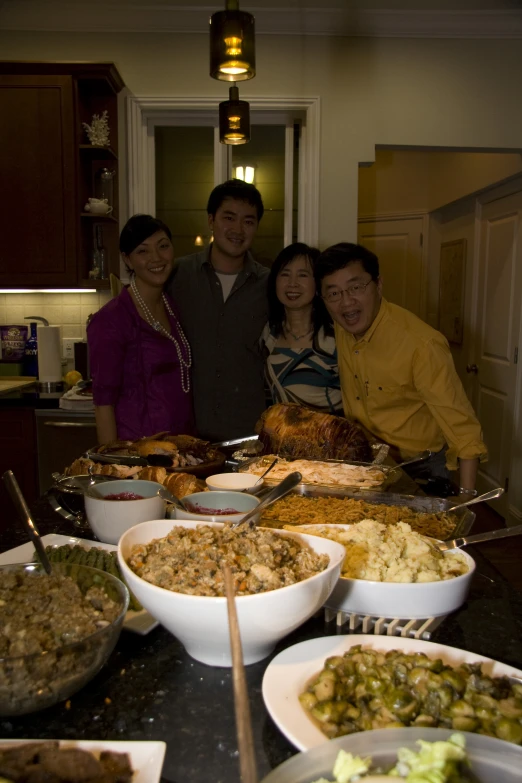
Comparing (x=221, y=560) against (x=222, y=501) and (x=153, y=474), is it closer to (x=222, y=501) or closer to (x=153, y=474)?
(x=222, y=501)

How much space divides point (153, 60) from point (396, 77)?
1.69 meters

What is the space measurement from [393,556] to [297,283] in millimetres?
1812

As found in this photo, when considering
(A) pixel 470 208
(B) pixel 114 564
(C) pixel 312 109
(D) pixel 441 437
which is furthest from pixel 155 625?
(A) pixel 470 208

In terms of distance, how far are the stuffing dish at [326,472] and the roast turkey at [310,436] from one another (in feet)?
0.56

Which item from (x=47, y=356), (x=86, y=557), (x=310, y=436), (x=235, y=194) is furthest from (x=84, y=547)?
(x=47, y=356)

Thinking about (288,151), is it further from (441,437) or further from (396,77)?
(441,437)

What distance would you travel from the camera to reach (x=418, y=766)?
0.62m

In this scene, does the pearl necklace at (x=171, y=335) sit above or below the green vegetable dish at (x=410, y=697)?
above

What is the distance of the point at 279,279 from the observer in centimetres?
283

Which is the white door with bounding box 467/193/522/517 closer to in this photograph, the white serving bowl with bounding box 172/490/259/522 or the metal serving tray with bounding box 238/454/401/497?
the metal serving tray with bounding box 238/454/401/497

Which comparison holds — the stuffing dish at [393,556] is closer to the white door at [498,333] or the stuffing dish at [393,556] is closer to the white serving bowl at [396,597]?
the white serving bowl at [396,597]

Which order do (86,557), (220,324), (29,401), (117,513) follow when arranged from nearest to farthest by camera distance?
(86,557) < (117,513) < (220,324) < (29,401)

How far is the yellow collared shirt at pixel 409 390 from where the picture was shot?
233 cm

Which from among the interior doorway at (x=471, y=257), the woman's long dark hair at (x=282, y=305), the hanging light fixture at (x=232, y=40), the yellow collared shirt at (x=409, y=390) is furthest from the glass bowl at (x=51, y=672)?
the interior doorway at (x=471, y=257)
